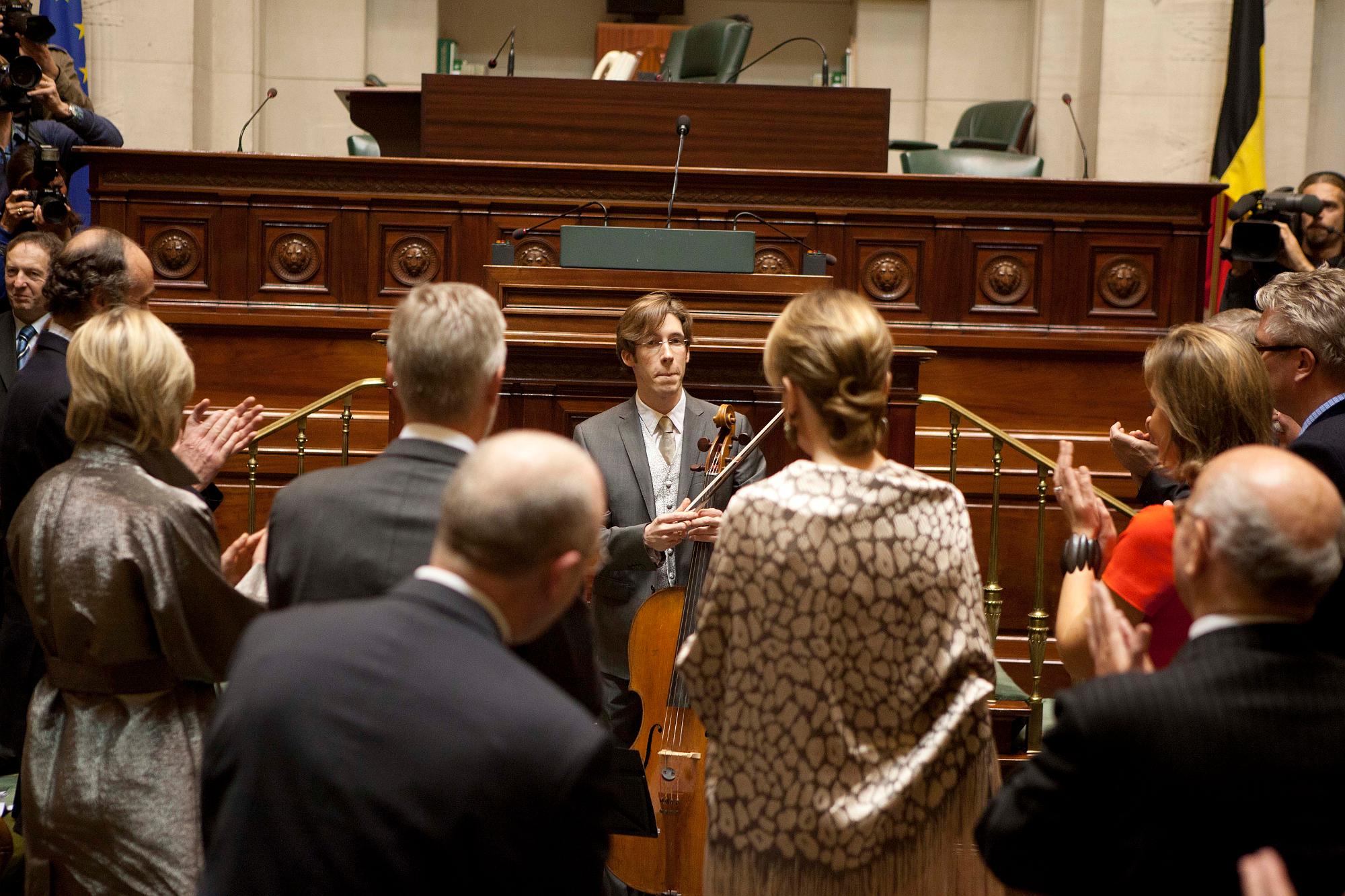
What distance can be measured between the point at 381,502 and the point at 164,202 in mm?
4817

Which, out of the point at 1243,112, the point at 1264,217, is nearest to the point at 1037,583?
the point at 1264,217

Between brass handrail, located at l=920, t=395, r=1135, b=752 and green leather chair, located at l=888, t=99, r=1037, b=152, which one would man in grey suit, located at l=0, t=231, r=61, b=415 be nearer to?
brass handrail, located at l=920, t=395, r=1135, b=752

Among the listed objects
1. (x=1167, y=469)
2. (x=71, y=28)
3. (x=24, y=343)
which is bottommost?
(x=1167, y=469)

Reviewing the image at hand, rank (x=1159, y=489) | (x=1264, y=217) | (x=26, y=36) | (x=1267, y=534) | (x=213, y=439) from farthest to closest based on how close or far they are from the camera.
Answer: (x=26, y=36), (x=1264, y=217), (x=1159, y=489), (x=213, y=439), (x=1267, y=534)

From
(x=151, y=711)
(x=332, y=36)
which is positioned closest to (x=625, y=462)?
(x=151, y=711)

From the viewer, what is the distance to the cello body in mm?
2715

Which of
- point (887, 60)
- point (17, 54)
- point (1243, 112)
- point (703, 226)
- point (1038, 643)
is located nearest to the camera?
point (1038, 643)

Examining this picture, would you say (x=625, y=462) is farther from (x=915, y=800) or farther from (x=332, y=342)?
(x=332, y=342)

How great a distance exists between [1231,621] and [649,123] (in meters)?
5.24

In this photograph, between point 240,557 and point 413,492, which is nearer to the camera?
point 413,492

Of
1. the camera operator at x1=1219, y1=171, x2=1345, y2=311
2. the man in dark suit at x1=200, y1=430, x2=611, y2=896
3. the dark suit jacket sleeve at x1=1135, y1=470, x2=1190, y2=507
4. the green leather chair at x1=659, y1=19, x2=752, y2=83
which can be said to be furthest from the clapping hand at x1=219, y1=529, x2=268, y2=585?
the green leather chair at x1=659, y1=19, x2=752, y2=83

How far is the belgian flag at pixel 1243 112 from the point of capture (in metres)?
7.91

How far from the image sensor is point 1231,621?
153cm

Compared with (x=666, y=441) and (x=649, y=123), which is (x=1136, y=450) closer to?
(x=666, y=441)
